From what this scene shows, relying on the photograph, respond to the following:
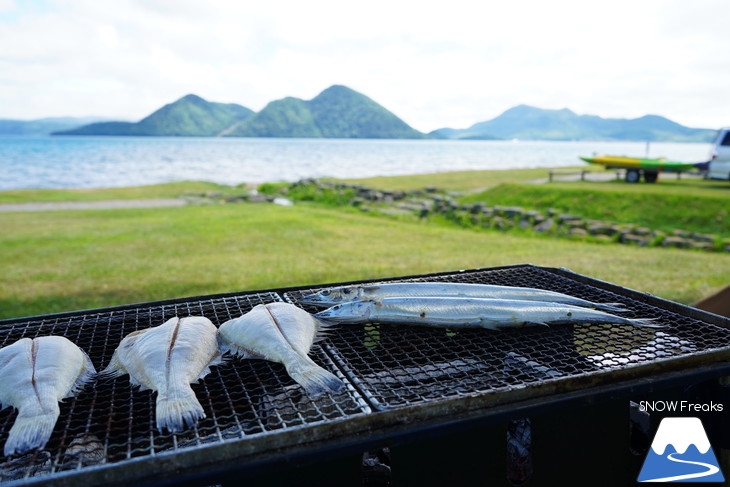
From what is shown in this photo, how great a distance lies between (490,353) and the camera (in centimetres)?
240

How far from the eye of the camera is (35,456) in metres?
1.67

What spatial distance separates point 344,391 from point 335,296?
102cm

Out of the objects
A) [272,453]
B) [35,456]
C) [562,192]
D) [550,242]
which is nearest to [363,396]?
[272,453]

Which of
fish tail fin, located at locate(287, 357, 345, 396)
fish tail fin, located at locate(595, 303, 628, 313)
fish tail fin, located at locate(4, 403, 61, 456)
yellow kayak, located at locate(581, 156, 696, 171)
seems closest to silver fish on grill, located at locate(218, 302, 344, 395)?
fish tail fin, located at locate(287, 357, 345, 396)

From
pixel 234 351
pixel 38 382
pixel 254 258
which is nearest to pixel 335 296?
pixel 234 351

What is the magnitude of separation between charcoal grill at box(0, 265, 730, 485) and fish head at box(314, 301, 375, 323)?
0.08 metres

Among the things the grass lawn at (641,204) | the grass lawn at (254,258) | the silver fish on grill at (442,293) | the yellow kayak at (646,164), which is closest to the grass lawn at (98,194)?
the grass lawn at (254,258)

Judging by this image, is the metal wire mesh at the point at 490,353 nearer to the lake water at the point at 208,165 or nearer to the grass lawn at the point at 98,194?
the grass lawn at the point at 98,194

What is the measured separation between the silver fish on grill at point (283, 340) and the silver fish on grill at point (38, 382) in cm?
63

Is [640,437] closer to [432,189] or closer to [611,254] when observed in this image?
[611,254]

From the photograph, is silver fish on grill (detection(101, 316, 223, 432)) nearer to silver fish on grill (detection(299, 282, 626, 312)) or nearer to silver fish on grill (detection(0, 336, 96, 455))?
silver fish on grill (detection(0, 336, 96, 455))

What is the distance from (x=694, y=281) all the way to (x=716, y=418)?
301 inches

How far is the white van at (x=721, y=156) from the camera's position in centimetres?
2323

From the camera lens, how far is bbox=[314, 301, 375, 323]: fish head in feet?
8.66
